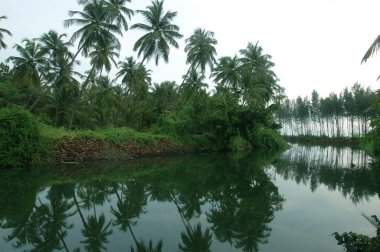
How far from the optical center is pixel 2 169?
1702 cm

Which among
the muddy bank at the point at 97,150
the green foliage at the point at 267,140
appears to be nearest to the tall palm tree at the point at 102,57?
the muddy bank at the point at 97,150

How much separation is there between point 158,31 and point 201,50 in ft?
21.7

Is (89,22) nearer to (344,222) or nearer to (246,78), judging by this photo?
(246,78)

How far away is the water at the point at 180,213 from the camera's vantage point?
19.6ft

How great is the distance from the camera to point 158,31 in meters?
29.5

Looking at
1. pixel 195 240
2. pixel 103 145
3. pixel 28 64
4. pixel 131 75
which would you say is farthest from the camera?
pixel 131 75

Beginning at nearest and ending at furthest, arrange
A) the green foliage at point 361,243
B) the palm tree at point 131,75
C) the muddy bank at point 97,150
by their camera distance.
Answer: the green foliage at point 361,243
the muddy bank at point 97,150
the palm tree at point 131,75

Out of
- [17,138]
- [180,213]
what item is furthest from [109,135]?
[180,213]

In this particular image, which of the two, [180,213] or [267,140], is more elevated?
[267,140]

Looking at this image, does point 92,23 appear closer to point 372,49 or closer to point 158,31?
point 158,31

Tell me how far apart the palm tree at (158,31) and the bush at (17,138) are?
13736mm

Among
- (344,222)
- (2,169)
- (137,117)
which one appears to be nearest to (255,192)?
(344,222)

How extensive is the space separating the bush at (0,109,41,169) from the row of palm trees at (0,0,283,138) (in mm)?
6986

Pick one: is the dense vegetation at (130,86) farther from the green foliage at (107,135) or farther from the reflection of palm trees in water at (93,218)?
the reflection of palm trees in water at (93,218)
